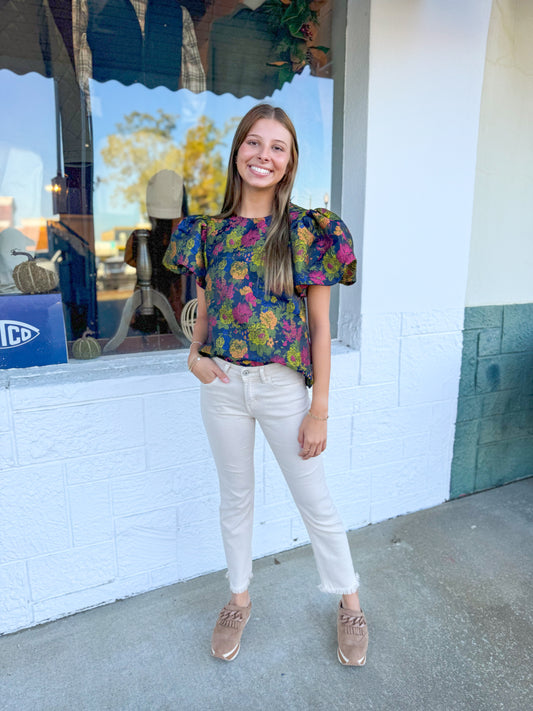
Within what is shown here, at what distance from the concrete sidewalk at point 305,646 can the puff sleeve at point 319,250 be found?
118 cm

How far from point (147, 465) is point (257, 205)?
3.45ft

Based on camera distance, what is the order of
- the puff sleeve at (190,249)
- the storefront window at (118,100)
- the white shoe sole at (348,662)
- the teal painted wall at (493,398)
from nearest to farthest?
the puff sleeve at (190,249)
the white shoe sole at (348,662)
the storefront window at (118,100)
the teal painted wall at (493,398)

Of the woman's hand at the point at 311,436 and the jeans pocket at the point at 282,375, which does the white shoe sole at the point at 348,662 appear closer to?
the woman's hand at the point at 311,436

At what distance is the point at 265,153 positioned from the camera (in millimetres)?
1363

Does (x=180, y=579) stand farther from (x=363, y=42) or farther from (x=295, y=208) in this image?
(x=363, y=42)

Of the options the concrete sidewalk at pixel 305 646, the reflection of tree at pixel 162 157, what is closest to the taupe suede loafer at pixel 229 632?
the concrete sidewalk at pixel 305 646

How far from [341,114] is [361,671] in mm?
2172

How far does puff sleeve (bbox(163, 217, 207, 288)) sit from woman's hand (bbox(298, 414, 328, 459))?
54 cm

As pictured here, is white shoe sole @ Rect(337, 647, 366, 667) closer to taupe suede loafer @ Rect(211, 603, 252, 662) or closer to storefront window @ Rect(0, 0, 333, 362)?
taupe suede loafer @ Rect(211, 603, 252, 662)

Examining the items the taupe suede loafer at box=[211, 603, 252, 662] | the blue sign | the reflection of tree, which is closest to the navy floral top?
the blue sign

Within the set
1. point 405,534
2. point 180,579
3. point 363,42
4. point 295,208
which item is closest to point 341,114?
point 363,42

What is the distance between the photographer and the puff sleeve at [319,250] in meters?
1.38

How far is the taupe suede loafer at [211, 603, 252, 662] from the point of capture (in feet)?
5.28

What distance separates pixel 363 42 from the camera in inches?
79.6
